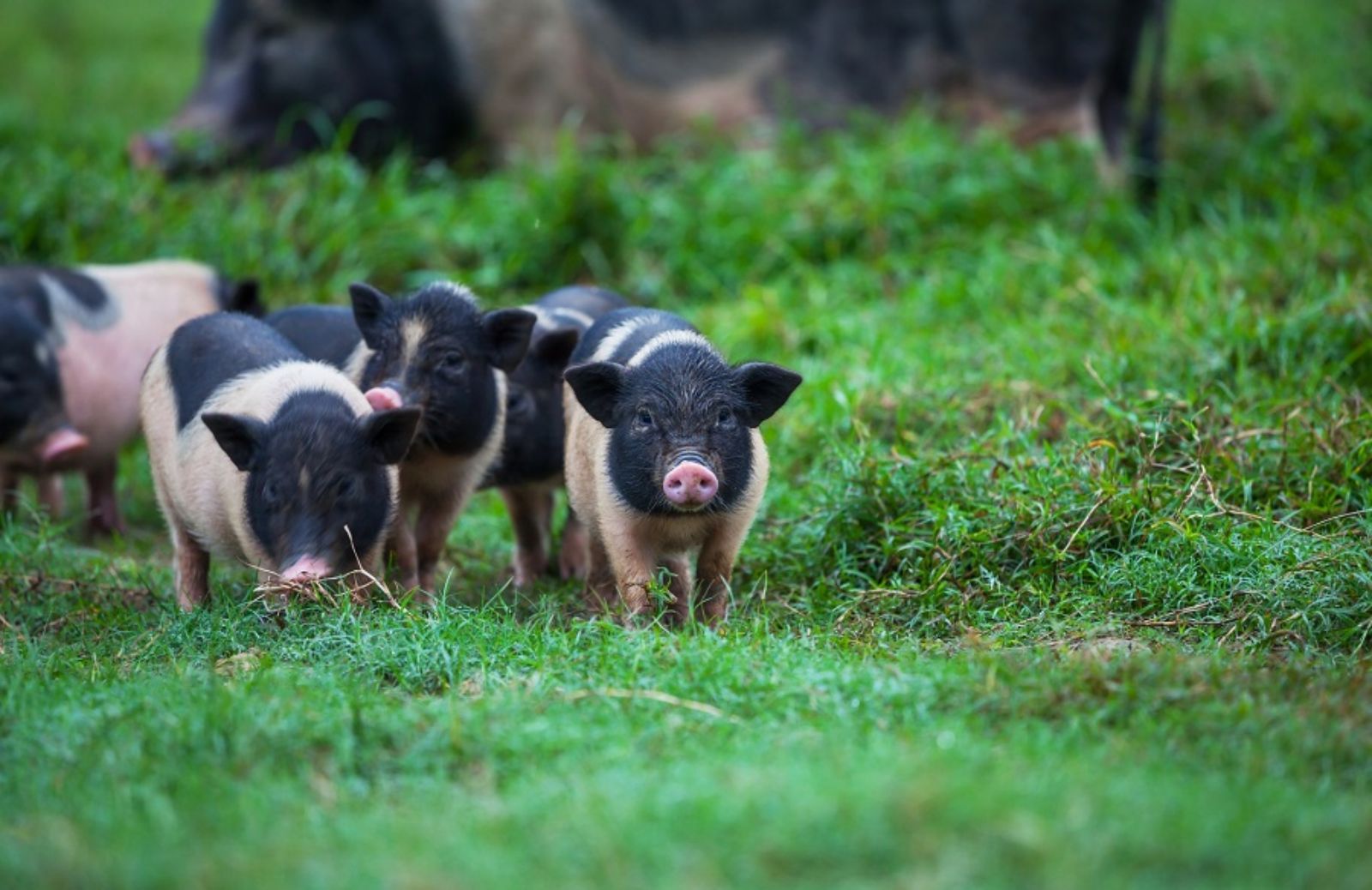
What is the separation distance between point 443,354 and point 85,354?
7.60 ft

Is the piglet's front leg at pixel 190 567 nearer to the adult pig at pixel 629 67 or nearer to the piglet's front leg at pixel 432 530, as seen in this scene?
the piglet's front leg at pixel 432 530

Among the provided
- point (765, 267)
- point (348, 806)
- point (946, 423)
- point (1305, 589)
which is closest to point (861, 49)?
point (765, 267)

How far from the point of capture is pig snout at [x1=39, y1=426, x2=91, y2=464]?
21.8 feet

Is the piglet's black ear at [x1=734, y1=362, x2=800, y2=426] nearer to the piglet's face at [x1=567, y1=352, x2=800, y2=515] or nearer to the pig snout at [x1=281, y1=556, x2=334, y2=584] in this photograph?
the piglet's face at [x1=567, y1=352, x2=800, y2=515]

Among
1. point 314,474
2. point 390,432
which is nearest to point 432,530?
point 390,432

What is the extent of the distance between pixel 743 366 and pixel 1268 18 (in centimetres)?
1170

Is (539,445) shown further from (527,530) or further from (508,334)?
(508,334)

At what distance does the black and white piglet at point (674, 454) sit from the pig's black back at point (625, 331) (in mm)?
104

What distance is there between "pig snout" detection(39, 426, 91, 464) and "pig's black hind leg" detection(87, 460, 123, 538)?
0.38 m

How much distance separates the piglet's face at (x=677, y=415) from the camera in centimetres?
486

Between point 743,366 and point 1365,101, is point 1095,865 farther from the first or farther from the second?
point 1365,101

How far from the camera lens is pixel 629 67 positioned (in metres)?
11.0

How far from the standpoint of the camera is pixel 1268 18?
1464 centimetres

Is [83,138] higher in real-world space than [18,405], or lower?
higher
